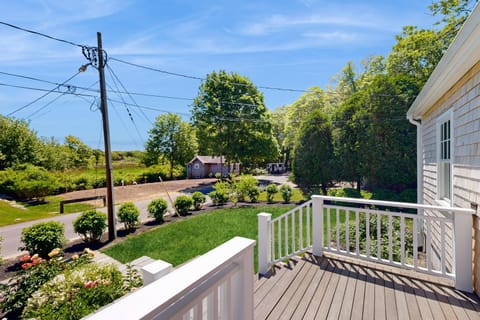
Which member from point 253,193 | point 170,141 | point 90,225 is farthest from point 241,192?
point 170,141

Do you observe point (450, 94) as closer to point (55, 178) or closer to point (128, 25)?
point (128, 25)

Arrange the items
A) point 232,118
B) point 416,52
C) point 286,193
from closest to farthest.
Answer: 1. point 286,193
2. point 416,52
3. point 232,118

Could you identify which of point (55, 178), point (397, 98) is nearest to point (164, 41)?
point (397, 98)

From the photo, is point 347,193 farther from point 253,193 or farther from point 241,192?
point 241,192

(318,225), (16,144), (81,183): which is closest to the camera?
(318,225)

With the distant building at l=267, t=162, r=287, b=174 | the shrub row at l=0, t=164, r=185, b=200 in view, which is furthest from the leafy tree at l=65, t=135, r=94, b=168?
the distant building at l=267, t=162, r=287, b=174

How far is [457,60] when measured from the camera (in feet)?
8.00

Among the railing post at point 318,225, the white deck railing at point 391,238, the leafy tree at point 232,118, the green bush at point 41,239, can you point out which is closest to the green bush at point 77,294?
the white deck railing at point 391,238

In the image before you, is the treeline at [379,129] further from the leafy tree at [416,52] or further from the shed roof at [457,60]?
the shed roof at [457,60]

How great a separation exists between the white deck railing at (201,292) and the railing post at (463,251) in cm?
247

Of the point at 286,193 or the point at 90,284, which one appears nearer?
the point at 90,284

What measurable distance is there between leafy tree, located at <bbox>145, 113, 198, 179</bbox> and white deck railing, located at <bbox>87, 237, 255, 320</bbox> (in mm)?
24292

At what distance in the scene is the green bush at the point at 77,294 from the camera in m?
2.32

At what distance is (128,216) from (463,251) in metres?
7.54
